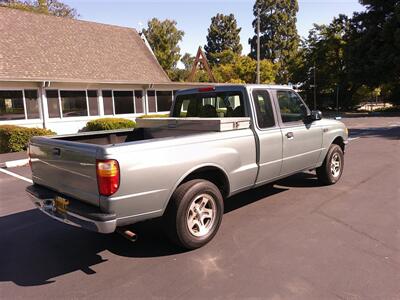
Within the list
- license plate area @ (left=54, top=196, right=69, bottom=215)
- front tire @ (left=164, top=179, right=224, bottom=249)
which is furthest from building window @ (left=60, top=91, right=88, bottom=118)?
front tire @ (left=164, top=179, right=224, bottom=249)

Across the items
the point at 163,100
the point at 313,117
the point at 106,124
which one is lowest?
the point at 106,124

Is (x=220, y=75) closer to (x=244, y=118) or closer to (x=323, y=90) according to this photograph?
(x=323, y=90)

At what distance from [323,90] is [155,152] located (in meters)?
39.4

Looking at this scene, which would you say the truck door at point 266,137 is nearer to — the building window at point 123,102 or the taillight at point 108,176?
the taillight at point 108,176

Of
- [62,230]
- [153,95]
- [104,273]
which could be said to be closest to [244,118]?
[104,273]

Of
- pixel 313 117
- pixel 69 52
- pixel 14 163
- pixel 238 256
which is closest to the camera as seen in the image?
pixel 238 256

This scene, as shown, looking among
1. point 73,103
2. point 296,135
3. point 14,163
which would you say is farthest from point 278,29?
point 296,135

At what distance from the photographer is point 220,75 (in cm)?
4188

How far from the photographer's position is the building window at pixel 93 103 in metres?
17.4

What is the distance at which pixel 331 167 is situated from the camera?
6.35 metres

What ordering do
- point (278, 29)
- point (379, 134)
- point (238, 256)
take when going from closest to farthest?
1. point (238, 256)
2. point (379, 134)
3. point (278, 29)

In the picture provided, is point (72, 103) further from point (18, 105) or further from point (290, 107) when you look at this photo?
point (290, 107)

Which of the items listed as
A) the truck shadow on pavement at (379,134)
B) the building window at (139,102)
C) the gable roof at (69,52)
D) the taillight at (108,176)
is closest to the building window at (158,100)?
the building window at (139,102)

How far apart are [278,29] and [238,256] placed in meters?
64.7
